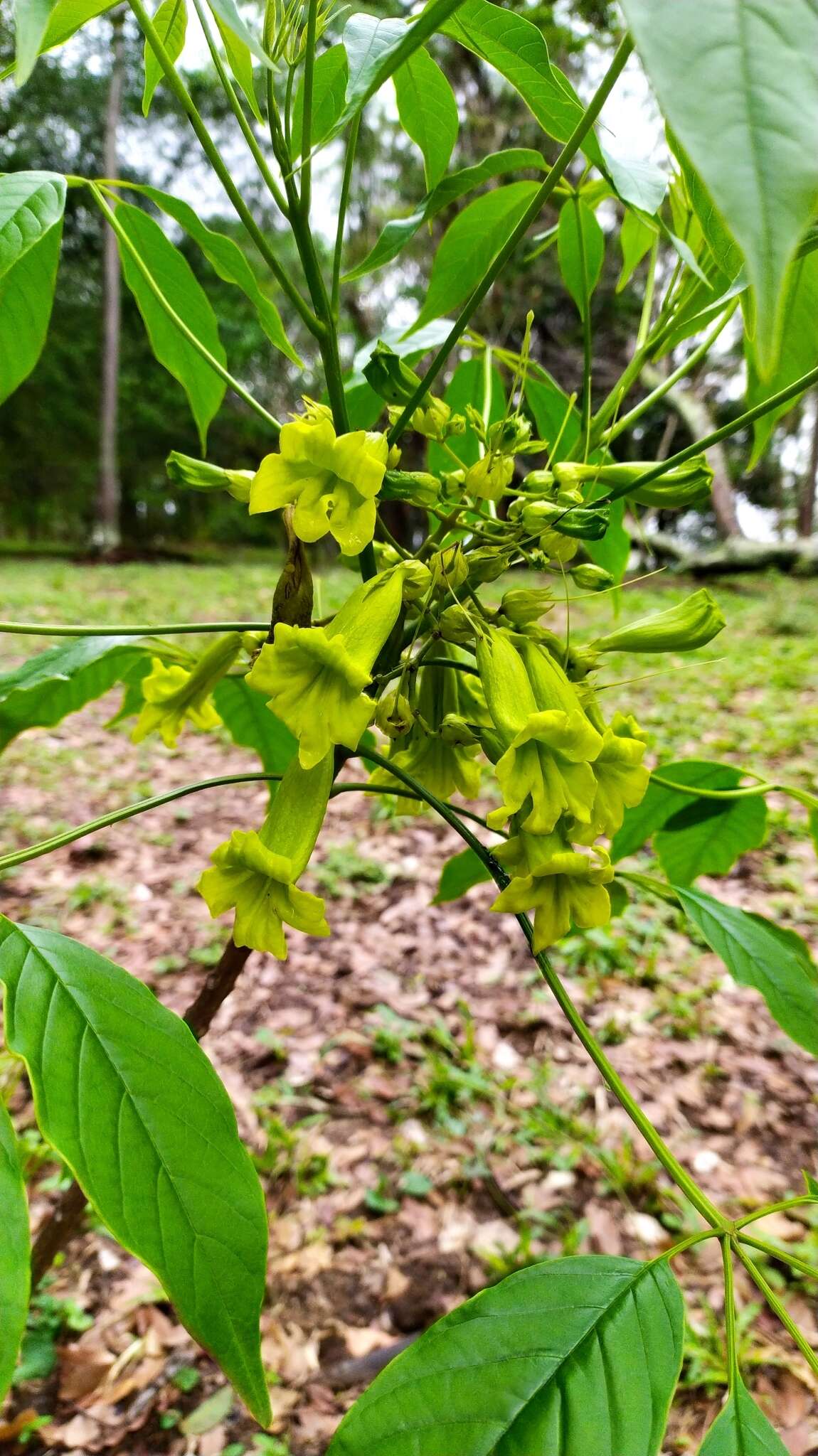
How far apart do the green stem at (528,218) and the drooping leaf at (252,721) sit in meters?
0.44

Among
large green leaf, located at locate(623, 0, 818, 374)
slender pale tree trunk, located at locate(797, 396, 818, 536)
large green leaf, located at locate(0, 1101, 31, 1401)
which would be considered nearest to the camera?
large green leaf, located at locate(623, 0, 818, 374)

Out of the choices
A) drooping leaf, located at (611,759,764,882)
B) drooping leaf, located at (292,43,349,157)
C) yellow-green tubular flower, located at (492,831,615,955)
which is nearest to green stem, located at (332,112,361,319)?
drooping leaf, located at (292,43,349,157)

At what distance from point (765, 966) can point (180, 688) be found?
666mm

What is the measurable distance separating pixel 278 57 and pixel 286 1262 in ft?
6.04

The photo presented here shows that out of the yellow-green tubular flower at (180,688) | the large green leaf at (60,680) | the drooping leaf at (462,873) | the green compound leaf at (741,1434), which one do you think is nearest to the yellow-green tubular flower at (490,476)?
the yellow-green tubular flower at (180,688)

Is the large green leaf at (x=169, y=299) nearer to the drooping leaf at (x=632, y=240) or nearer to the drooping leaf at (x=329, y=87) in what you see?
the drooping leaf at (x=329, y=87)

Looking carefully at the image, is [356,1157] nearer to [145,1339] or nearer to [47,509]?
[145,1339]

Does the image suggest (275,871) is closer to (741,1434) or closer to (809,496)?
(741,1434)

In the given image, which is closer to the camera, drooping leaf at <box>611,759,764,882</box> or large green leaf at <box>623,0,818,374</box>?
large green leaf at <box>623,0,818,374</box>

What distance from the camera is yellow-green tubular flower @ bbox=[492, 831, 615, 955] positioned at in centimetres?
65

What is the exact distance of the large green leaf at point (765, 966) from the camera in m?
0.82

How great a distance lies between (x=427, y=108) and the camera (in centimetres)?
74

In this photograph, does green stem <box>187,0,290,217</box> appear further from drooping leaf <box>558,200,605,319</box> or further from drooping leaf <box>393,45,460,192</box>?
drooping leaf <box>558,200,605,319</box>

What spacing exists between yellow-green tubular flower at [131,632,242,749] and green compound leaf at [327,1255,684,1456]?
569mm
